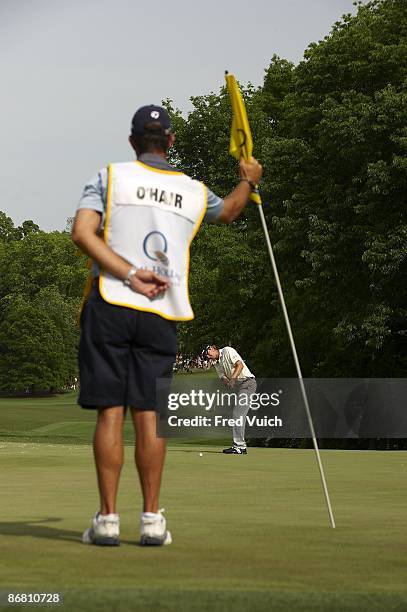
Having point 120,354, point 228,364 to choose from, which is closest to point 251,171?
point 120,354

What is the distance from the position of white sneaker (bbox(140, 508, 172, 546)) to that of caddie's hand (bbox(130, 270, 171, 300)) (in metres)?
1.05

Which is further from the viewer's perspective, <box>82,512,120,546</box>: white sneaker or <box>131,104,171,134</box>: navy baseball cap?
<box>131,104,171,134</box>: navy baseball cap

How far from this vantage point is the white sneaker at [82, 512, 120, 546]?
6.38m

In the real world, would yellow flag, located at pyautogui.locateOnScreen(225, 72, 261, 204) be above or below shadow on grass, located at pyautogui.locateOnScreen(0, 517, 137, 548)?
above

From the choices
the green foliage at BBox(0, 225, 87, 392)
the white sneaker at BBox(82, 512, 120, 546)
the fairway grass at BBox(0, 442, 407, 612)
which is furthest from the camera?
the green foliage at BBox(0, 225, 87, 392)

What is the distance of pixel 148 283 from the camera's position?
6.54 meters

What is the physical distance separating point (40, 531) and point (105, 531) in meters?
0.97

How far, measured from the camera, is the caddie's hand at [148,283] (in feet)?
21.4

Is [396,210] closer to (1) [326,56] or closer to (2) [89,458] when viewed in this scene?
(1) [326,56]

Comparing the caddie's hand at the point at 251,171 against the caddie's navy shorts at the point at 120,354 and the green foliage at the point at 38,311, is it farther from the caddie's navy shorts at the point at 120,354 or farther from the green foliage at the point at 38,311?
the green foliage at the point at 38,311

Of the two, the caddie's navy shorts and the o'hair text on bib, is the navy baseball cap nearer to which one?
the o'hair text on bib

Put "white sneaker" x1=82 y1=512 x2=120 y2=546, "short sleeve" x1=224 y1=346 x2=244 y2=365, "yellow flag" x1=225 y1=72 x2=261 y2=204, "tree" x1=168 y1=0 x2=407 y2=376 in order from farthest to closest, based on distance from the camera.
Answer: "tree" x1=168 y1=0 x2=407 y2=376, "short sleeve" x1=224 y1=346 x2=244 y2=365, "yellow flag" x1=225 y1=72 x2=261 y2=204, "white sneaker" x1=82 y1=512 x2=120 y2=546

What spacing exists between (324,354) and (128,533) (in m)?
40.4

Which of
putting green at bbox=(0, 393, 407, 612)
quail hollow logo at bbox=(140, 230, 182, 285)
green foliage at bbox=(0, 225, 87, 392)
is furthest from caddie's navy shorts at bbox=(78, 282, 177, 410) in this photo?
green foliage at bbox=(0, 225, 87, 392)
